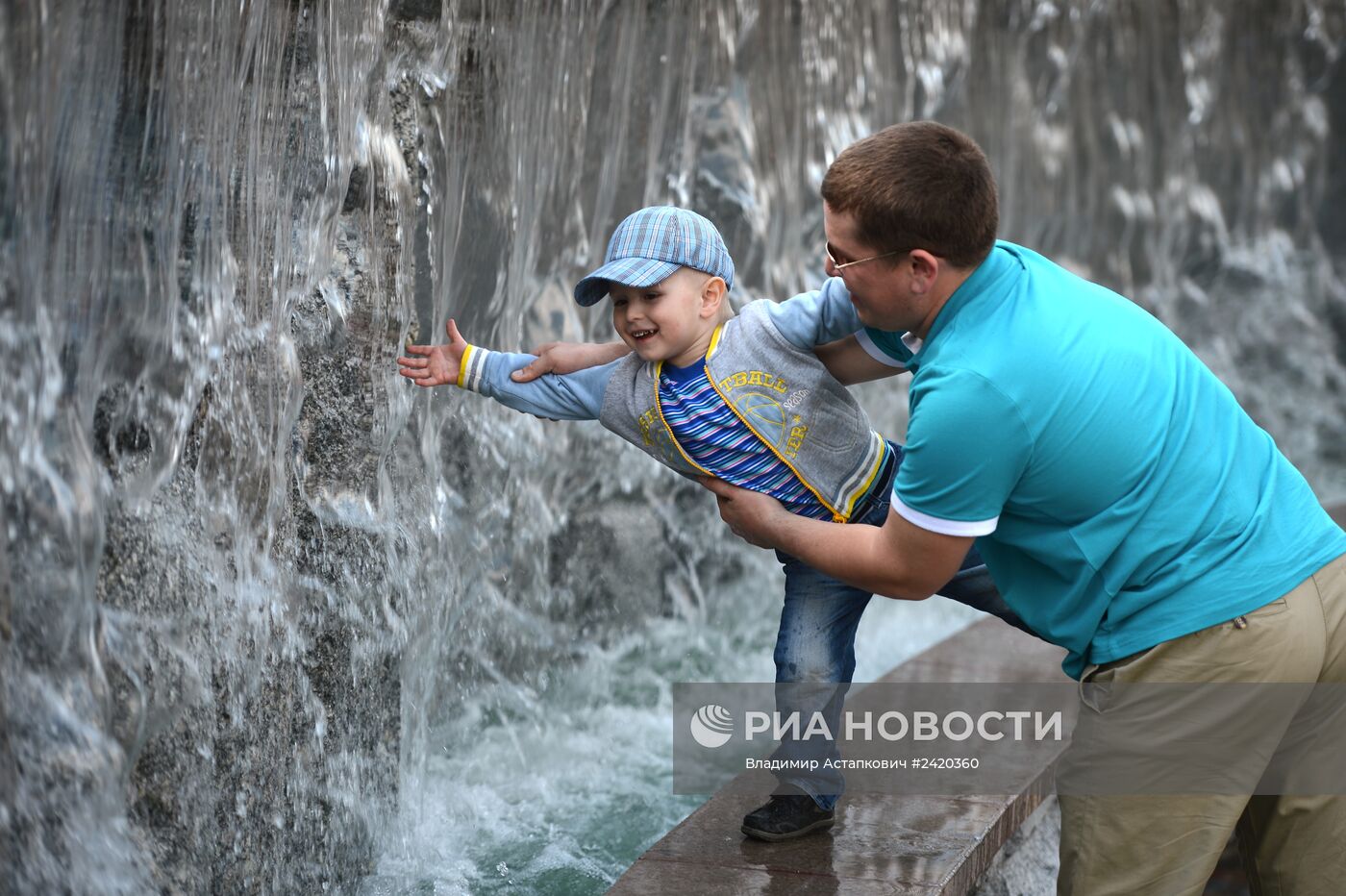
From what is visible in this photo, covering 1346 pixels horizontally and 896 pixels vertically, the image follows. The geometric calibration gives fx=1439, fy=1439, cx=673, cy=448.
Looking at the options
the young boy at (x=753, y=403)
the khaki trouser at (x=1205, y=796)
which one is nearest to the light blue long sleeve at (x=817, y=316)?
the young boy at (x=753, y=403)

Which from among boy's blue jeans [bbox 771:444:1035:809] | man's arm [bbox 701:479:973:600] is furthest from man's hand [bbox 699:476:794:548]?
boy's blue jeans [bbox 771:444:1035:809]

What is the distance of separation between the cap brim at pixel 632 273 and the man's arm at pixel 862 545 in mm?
410

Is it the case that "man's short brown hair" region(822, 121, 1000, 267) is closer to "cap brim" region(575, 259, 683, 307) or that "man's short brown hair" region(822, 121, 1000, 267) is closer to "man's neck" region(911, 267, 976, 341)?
"man's neck" region(911, 267, 976, 341)

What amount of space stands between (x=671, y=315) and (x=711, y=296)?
12 cm

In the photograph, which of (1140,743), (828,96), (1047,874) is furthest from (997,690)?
(828,96)

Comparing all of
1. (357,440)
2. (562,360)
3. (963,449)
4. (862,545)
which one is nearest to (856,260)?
(963,449)

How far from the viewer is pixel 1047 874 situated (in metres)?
3.53

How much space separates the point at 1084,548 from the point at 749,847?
3.30ft

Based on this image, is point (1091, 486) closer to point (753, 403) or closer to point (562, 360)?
point (753, 403)

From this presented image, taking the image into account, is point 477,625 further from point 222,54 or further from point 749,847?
point 222,54

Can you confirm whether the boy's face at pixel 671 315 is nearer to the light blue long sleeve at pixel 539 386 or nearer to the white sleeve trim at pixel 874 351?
the light blue long sleeve at pixel 539 386

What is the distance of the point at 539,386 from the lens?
280 cm

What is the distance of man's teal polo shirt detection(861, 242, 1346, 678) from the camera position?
2.11 meters

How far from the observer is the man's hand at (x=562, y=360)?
280 cm
